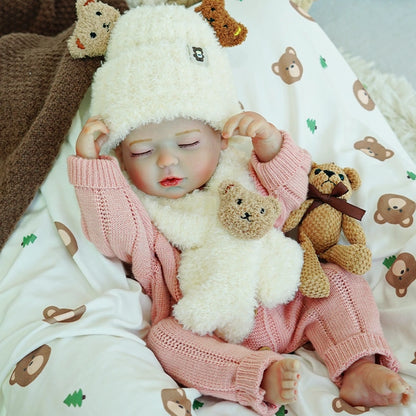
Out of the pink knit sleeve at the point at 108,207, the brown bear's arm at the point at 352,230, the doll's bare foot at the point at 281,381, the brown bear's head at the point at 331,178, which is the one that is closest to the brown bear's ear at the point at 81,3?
the pink knit sleeve at the point at 108,207

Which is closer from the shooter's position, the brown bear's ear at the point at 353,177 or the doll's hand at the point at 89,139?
the doll's hand at the point at 89,139

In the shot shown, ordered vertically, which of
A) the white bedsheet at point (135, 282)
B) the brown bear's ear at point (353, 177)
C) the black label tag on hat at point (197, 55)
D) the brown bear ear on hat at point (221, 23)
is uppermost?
the brown bear ear on hat at point (221, 23)

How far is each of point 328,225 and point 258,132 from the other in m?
0.23

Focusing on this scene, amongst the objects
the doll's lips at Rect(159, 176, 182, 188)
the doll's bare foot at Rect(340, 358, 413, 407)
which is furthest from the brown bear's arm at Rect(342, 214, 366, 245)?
the doll's lips at Rect(159, 176, 182, 188)

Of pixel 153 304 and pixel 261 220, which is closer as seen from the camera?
pixel 261 220

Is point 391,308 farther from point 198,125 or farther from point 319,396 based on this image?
point 198,125

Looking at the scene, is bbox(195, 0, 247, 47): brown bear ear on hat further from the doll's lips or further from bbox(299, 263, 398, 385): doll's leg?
bbox(299, 263, 398, 385): doll's leg

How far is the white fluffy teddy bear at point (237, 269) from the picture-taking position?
36.6 inches

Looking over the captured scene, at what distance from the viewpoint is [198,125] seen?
0.99 meters

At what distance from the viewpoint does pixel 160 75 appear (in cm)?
95

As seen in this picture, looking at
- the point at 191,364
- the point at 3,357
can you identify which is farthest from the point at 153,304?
the point at 3,357

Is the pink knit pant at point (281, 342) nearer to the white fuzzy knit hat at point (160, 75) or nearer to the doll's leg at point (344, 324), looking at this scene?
the doll's leg at point (344, 324)

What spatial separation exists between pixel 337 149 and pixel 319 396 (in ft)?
1.82

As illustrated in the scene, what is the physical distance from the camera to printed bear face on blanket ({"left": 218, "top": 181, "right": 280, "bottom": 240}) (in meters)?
0.92
